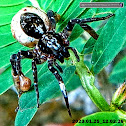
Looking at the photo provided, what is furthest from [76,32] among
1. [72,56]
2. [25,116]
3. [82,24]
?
[25,116]

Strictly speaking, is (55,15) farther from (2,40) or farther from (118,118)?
(118,118)

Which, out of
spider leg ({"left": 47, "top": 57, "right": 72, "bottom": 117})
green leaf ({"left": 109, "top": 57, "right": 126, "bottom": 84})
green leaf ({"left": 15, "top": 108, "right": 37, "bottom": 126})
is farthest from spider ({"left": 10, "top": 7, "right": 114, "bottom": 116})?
green leaf ({"left": 109, "top": 57, "right": 126, "bottom": 84})

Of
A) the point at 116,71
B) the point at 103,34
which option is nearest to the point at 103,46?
the point at 103,34

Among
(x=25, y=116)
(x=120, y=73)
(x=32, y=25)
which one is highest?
(x=32, y=25)

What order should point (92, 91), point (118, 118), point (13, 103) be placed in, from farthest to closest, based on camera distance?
point (13, 103) < point (92, 91) < point (118, 118)

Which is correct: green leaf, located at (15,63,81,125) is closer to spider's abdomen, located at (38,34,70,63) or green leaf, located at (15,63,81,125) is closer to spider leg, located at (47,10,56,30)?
spider's abdomen, located at (38,34,70,63)

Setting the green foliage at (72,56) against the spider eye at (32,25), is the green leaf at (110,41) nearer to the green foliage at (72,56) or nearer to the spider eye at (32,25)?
the green foliage at (72,56)

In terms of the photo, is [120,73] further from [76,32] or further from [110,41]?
[110,41]
